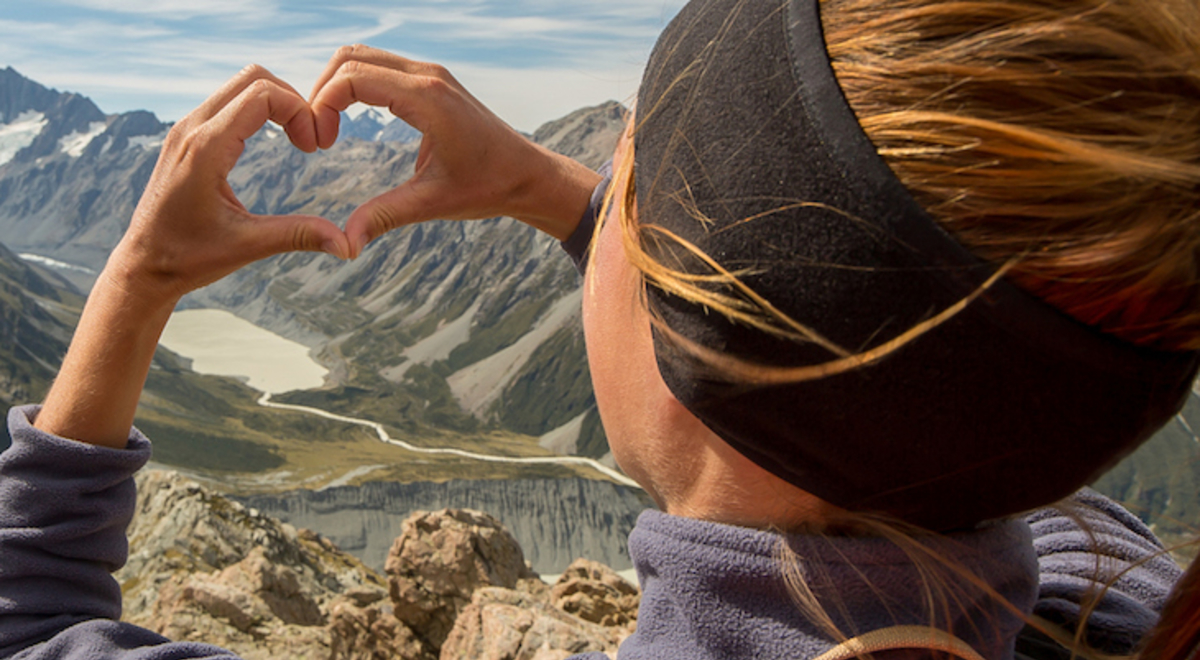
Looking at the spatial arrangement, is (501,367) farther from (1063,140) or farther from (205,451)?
(1063,140)

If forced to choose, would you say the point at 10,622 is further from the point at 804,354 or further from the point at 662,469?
the point at 804,354

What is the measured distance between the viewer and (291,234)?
2021 mm

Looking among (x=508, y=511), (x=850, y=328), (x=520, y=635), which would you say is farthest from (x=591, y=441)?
(x=850, y=328)

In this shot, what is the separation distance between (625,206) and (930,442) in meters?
0.72

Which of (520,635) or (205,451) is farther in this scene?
(205,451)

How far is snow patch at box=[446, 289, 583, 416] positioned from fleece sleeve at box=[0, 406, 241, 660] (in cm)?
11979

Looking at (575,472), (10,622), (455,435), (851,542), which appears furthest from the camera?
(455,435)

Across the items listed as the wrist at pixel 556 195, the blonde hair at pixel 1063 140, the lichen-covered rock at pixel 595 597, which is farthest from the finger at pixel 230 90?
the lichen-covered rock at pixel 595 597

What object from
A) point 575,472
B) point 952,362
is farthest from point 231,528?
point 575,472

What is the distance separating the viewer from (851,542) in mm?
1485

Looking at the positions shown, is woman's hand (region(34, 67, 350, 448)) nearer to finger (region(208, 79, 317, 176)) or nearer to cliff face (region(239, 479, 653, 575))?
finger (region(208, 79, 317, 176))

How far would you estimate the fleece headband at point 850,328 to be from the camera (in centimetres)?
122

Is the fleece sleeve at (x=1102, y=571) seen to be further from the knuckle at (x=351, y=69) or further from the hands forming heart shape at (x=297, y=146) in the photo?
the knuckle at (x=351, y=69)

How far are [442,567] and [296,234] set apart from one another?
7.32 meters
